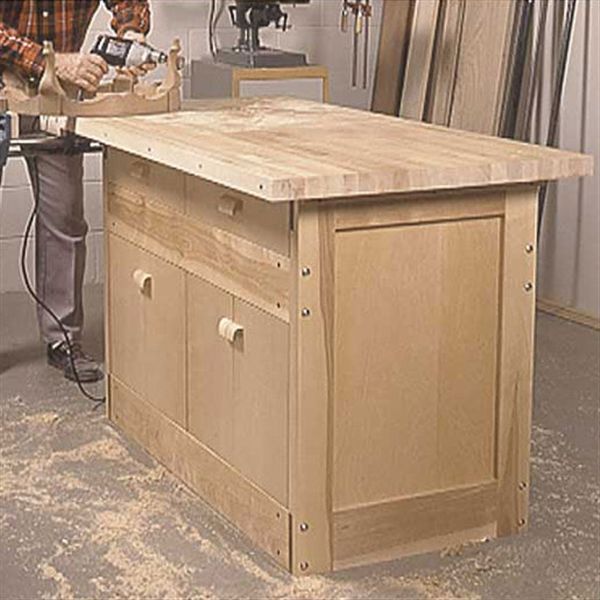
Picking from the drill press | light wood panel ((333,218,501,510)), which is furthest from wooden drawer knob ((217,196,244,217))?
the drill press

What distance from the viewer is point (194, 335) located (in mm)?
3113

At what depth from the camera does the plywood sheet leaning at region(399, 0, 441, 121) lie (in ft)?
16.8

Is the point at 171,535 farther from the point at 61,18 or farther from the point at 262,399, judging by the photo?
the point at 61,18

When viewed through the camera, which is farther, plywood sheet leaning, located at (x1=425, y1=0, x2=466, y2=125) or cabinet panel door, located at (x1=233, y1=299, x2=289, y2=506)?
plywood sheet leaning, located at (x1=425, y1=0, x2=466, y2=125)

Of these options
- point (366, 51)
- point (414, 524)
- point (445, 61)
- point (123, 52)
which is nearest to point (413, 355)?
point (414, 524)

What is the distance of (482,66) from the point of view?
4.89 m

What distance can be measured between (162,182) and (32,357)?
132cm

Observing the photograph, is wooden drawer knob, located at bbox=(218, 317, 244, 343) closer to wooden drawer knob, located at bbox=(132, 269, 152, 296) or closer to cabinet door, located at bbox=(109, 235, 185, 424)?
cabinet door, located at bbox=(109, 235, 185, 424)

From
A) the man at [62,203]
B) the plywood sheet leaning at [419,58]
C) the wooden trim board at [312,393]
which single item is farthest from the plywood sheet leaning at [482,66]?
the wooden trim board at [312,393]

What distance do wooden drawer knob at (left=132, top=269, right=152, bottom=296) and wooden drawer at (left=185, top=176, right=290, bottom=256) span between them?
0.30 m

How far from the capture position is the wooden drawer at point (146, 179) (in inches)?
123

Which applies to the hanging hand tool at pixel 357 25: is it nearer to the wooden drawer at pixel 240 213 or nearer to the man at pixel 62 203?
the man at pixel 62 203

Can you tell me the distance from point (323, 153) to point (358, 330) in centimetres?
38

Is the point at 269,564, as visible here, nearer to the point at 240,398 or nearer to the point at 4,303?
the point at 240,398
